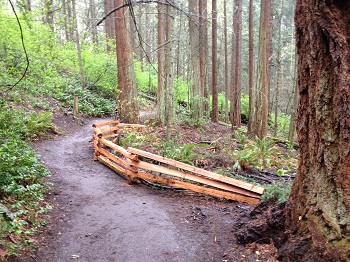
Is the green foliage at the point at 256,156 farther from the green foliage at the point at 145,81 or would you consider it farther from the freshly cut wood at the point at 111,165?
the green foliage at the point at 145,81

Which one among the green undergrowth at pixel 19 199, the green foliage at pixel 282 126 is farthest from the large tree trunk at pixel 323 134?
the green foliage at pixel 282 126

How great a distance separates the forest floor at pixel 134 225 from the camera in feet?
14.4

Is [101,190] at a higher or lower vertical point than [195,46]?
lower

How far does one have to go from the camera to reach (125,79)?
13625 mm

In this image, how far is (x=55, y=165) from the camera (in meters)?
9.26

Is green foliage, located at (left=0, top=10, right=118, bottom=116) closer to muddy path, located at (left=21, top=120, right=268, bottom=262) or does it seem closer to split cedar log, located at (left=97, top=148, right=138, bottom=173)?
split cedar log, located at (left=97, top=148, right=138, bottom=173)

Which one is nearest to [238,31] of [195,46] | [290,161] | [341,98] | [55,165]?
[195,46]

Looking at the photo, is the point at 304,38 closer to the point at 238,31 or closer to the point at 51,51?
the point at 51,51

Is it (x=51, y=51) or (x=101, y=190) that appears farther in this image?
Result: (x=51, y=51)

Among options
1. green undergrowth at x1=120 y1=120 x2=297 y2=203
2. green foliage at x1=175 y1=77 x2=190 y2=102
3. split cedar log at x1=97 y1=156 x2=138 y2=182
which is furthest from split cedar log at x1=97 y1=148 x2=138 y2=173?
green foliage at x1=175 y1=77 x2=190 y2=102

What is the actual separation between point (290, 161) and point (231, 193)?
17.4 feet

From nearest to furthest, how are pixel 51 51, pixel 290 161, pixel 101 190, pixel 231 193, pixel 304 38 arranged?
pixel 304 38 < pixel 231 193 < pixel 101 190 < pixel 290 161 < pixel 51 51

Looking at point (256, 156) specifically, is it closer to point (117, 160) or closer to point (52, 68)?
point (117, 160)

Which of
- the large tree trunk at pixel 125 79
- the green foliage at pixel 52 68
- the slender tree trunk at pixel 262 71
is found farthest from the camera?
the large tree trunk at pixel 125 79
